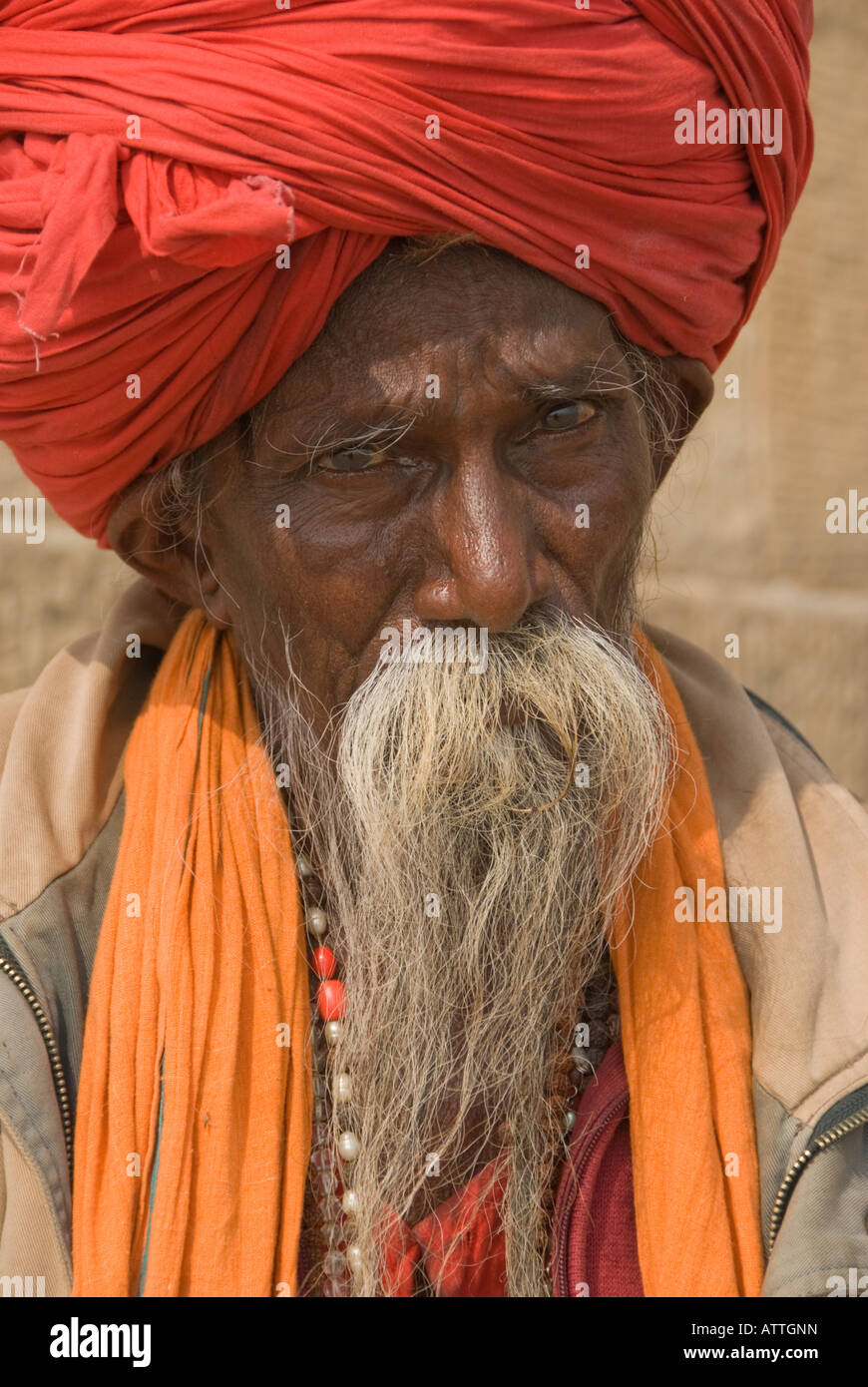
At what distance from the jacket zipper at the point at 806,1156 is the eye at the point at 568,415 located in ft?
3.19

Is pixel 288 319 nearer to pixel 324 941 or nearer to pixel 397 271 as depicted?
pixel 397 271

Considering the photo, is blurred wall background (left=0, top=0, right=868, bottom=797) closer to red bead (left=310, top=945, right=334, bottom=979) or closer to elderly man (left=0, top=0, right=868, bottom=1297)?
elderly man (left=0, top=0, right=868, bottom=1297)

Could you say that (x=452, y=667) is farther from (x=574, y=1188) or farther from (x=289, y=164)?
(x=574, y=1188)

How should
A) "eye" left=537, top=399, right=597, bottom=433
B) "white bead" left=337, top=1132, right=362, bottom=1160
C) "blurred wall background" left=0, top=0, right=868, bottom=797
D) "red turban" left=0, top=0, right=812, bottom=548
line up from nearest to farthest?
"red turban" left=0, top=0, right=812, bottom=548 → "eye" left=537, top=399, right=597, bottom=433 → "white bead" left=337, top=1132, right=362, bottom=1160 → "blurred wall background" left=0, top=0, right=868, bottom=797

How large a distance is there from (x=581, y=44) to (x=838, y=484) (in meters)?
2.42

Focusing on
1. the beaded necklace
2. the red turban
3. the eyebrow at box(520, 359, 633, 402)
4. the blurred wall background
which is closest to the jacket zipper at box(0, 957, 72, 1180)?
the beaded necklace

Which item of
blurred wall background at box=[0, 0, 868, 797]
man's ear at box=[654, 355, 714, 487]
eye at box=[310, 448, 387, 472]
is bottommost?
eye at box=[310, 448, 387, 472]

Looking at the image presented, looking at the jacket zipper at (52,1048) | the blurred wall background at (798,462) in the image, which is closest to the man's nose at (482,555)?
the jacket zipper at (52,1048)

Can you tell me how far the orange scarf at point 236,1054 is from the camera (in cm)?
191

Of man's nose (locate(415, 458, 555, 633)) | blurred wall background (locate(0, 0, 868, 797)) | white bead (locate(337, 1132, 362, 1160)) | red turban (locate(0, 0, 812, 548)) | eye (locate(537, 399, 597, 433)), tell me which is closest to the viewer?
red turban (locate(0, 0, 812, 548))

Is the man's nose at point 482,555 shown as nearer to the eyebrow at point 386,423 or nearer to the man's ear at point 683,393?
the eyebrow at point 386,423

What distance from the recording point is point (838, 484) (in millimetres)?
4043

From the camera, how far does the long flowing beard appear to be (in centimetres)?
196

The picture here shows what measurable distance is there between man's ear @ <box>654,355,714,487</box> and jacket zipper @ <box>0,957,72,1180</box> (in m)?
1.14
